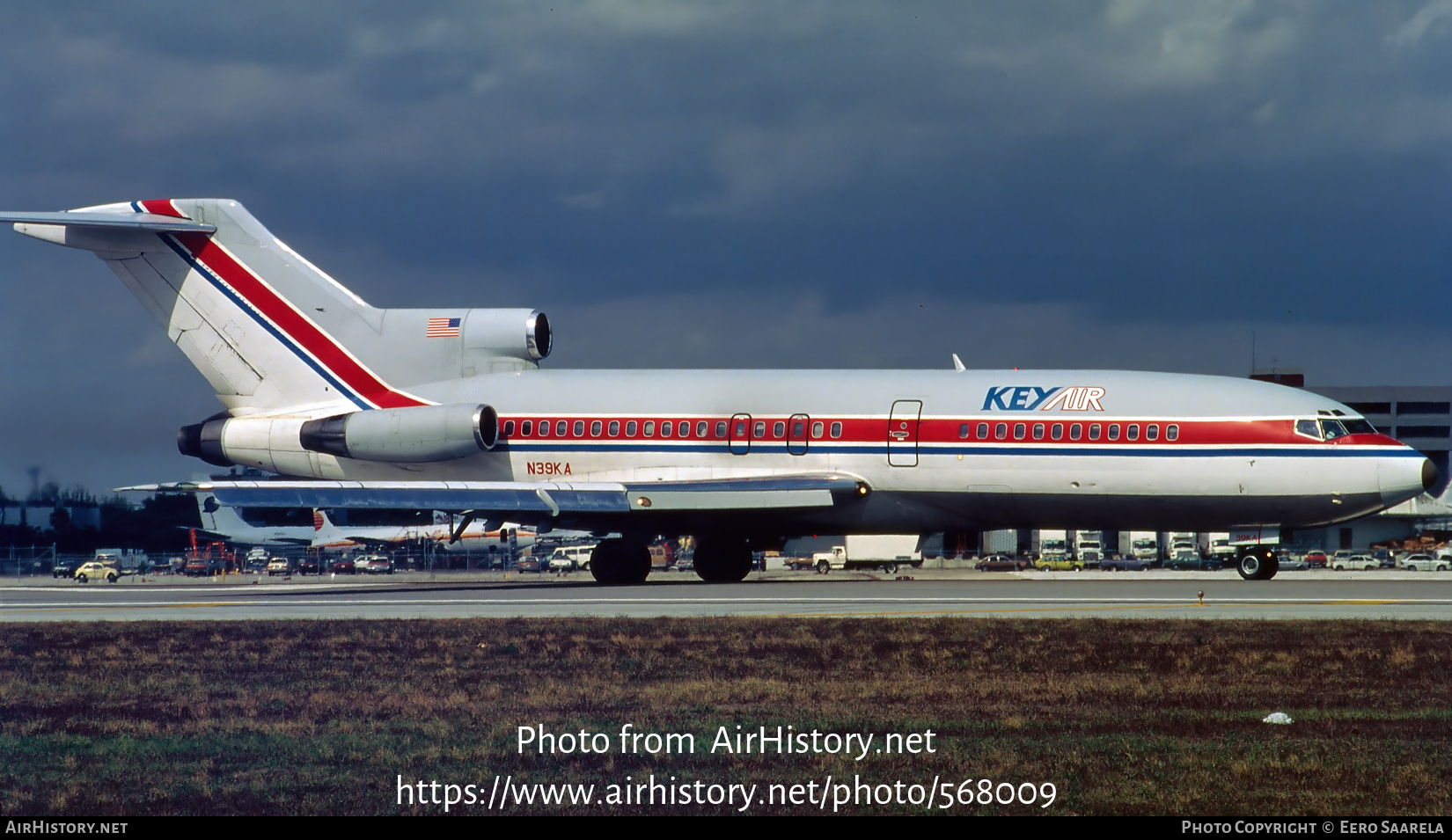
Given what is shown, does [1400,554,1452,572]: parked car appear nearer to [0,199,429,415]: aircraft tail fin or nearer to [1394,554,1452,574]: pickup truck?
[1394,554,1452,574]: pickup truck

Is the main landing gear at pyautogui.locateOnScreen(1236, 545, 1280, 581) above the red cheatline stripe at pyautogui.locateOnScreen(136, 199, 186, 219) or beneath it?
beneath

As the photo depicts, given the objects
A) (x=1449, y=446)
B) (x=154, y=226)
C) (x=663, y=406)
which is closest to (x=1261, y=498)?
(x=663, y=406)

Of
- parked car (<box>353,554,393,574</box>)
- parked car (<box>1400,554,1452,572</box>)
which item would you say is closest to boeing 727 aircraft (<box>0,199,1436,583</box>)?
parked car (<box>1400,554,1452,572</box>)

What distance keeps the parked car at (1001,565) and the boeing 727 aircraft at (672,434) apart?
18440mm

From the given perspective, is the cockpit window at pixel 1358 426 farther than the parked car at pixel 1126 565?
No

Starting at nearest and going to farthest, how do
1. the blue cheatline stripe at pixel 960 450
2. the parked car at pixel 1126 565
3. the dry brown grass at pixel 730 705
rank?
the dry brown grass at pixel 730 705
the blue cheatline stripe at pixel 960 450
the parked car at pixel 1126 565

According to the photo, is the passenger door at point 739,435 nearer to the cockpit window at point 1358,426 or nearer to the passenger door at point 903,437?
the passenger door at point 903,437

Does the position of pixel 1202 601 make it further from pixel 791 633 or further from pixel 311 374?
pixel 311 374

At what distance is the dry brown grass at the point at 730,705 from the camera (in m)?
8.99

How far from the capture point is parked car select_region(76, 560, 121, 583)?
1960 inches

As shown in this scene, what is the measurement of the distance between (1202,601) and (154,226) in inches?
1010

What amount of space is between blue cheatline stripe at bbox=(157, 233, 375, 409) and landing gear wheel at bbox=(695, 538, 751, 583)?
9.14m

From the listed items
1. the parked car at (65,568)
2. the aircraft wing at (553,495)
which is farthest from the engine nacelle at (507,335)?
the parked car at (65,568)

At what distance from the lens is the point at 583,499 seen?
A: 30094mm
